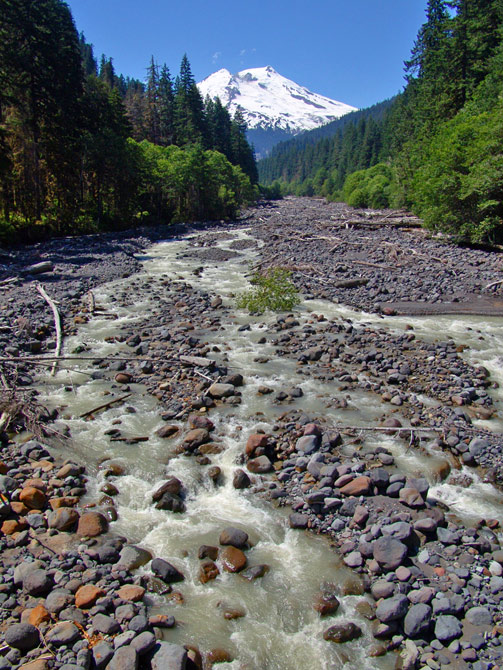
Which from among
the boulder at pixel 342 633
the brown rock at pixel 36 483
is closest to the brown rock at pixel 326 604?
the boulder at pixel 342 633

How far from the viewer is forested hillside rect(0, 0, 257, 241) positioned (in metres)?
27.5

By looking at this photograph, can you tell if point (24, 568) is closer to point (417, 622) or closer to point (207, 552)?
point (207, 552)

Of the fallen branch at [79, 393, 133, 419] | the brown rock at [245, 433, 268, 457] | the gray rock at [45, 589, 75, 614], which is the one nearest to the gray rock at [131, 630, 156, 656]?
the gray rock at [45, 589, 75, 614]

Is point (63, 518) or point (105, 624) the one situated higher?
point (63, 518)

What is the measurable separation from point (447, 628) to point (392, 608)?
1.72 ft

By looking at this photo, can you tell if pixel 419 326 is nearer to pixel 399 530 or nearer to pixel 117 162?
pixel 399 530

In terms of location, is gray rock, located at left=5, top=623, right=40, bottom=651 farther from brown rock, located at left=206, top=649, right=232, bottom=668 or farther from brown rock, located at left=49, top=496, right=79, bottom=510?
brown rock, located at left=49, top=496, right=79, bottom=510

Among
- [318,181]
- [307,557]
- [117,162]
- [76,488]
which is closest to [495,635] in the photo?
[307,557]

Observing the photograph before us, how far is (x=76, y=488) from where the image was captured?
6160mm

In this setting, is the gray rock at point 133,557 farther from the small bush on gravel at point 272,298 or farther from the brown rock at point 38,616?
the small bush on gravel at point 272,298

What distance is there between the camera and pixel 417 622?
13.9ft

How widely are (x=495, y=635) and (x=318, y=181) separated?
14871 centimetres

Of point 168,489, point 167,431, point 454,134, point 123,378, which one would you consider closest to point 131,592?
point 168,489

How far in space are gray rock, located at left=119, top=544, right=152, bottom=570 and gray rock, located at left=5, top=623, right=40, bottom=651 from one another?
1161 millimetres
